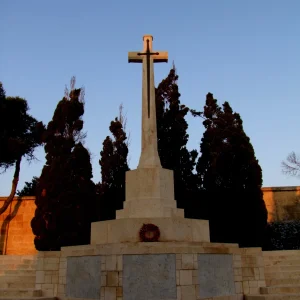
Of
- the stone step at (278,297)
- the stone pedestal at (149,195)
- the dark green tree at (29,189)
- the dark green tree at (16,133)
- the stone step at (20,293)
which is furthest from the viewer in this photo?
the dark green tree at (29,189)

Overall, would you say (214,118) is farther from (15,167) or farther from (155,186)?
(15,167)

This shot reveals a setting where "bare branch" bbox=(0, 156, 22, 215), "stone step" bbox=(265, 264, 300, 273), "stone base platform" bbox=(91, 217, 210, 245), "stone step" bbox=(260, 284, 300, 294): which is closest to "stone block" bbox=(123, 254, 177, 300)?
"stone base platform" bbox=(91, 217, 210, 245)

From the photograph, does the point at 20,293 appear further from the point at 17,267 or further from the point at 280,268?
the point at 280,268

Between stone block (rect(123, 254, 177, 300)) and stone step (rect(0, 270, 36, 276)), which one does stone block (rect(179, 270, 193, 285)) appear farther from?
stone step (rect(0, 270, 36, 276))

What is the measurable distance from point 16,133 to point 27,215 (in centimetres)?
532

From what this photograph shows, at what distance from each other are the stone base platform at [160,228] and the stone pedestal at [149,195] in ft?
1.80

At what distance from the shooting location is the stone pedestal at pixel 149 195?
26.4 ft

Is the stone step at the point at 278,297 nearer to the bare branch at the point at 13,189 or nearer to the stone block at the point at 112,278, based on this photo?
the stone block at the point at 112,278

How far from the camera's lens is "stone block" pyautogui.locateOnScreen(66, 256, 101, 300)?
664 centimetres

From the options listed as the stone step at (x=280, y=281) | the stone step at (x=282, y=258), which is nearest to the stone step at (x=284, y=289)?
the stone step at (x=280, y=281)

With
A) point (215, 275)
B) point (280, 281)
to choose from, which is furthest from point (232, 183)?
point (215, 275)

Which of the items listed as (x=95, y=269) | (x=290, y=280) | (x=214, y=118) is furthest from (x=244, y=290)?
(x=214, y=118)

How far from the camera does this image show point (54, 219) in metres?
13.0

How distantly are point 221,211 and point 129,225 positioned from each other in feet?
22.9
